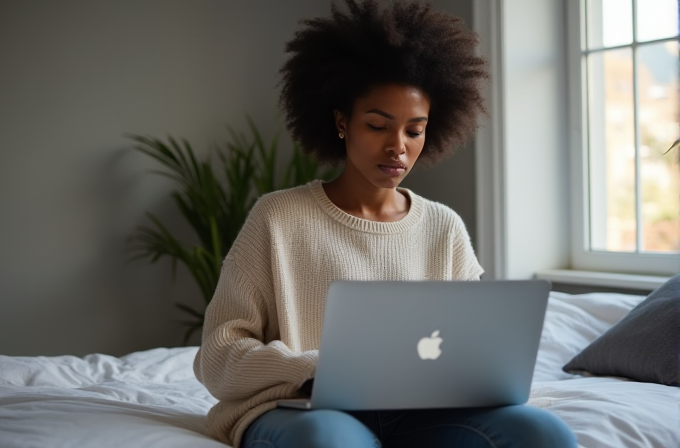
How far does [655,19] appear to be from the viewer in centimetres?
297

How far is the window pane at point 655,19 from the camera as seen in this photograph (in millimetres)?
2930

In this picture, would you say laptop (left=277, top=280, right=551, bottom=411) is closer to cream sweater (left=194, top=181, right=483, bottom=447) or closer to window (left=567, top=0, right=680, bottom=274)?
cream sweater (left=194, top=181, right=483, bottom=447)

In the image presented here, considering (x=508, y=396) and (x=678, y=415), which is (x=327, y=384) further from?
(x=678, y=415)

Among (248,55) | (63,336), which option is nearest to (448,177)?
(248,55)

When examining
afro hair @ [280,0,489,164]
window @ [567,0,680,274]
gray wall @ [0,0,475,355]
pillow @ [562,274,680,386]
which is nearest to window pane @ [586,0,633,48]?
window @ [567,0,680,274]

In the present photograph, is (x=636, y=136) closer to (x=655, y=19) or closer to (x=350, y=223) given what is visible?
(x=655, y=19)

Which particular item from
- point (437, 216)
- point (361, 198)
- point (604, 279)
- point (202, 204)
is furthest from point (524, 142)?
point (361, 198)

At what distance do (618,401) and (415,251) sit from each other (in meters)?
0.52

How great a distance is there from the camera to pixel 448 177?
343 centimetres

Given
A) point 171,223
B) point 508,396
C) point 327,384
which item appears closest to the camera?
point 327,384

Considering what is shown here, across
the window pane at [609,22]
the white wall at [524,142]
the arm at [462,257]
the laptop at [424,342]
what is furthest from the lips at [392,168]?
the window pane at [609,22]

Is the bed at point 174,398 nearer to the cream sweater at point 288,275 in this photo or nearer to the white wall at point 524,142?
the cream sweater at point 288,275

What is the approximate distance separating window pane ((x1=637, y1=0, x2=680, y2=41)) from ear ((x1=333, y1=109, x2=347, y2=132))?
1.64 meters

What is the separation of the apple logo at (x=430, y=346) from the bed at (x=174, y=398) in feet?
1.36
